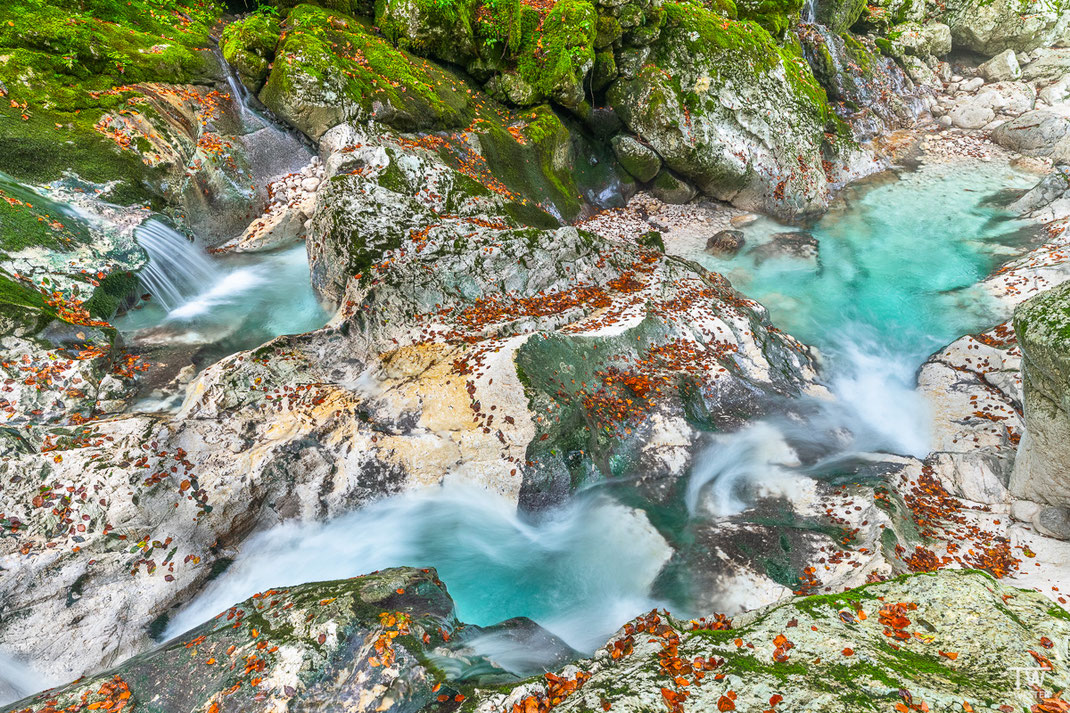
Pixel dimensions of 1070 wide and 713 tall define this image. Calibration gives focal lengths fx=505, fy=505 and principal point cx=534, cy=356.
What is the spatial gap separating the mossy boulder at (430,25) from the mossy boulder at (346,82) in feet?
1.69

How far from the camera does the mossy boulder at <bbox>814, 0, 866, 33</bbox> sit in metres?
21.7

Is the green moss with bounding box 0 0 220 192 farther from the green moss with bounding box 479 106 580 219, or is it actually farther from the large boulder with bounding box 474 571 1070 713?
the large boulder with bounding box 474 571 1070 713

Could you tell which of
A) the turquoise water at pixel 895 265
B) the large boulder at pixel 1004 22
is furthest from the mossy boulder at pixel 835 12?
the turquoise water at pixel 895 265

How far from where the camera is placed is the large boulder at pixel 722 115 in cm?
1608

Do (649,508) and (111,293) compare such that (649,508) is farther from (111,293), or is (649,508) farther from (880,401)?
(111,293)

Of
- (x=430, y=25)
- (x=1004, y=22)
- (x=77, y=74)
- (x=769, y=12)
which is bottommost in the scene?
(x=77, y=74)

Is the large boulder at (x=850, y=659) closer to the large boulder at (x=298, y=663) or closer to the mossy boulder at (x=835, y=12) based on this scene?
the large boulder at (x=298, y=663)

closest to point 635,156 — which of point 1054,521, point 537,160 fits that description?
point 537,160

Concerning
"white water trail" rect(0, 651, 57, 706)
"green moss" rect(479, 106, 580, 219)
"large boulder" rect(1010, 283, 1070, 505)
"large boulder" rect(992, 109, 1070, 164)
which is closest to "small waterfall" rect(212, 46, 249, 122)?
"green moss" rect(479, 106, 580, 219)

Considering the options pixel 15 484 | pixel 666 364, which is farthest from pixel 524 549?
pixel 15 484

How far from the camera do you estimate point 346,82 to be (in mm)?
12430

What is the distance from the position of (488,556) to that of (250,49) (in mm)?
13520

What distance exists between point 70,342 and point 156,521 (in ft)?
13.6

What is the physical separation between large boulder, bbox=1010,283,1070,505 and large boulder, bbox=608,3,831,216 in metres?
11.1
